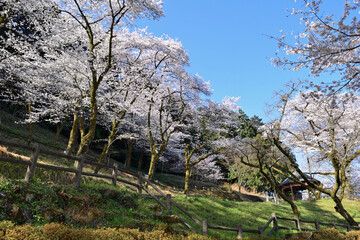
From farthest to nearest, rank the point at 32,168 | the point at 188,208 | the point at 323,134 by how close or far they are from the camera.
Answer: the point at 323,134, the point at 188,208, the point at 32,168

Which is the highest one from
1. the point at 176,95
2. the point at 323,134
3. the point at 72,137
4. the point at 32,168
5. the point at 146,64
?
the point at 146,64

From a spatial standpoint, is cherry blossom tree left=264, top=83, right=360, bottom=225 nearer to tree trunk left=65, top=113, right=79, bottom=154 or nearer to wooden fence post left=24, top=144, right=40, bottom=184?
wooden fence post left=24, top=144, right=40, bottom=184

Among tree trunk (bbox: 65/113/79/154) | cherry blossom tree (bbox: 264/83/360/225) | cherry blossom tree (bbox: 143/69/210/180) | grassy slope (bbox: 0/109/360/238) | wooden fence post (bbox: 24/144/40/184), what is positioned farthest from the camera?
cherry blossom tree (bbox: 143/69/210/180)

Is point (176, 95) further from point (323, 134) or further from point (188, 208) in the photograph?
point (323, 134)

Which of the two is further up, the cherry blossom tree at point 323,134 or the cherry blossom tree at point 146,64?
the cherry blossom tree at point 146,64

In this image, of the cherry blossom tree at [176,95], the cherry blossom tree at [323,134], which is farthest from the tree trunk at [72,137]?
the cherry blossom tree at [323,134]

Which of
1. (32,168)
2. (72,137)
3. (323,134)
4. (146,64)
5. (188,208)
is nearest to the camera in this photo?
(32,168)

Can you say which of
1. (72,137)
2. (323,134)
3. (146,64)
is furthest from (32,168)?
(323,134)

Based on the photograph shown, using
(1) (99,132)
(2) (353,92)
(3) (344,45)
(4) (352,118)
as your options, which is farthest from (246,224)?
(1) (99,132)

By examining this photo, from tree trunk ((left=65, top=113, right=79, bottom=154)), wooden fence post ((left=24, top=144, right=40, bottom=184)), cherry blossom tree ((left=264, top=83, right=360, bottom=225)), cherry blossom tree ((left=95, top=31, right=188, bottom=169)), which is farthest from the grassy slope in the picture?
cherry blossom tree ((left=95, top=31, right=188, bottom=169))

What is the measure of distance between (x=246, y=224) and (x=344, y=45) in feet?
36.6

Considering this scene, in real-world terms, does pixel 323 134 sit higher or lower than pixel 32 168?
higher

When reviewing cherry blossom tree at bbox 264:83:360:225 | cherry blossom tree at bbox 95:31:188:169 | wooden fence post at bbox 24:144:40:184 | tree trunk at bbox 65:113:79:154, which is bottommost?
wooden fence post at bbox 24:144:40:184

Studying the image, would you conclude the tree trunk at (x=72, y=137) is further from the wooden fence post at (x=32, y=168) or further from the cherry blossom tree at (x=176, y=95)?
the wooden fence post at (x=32, y=168)
